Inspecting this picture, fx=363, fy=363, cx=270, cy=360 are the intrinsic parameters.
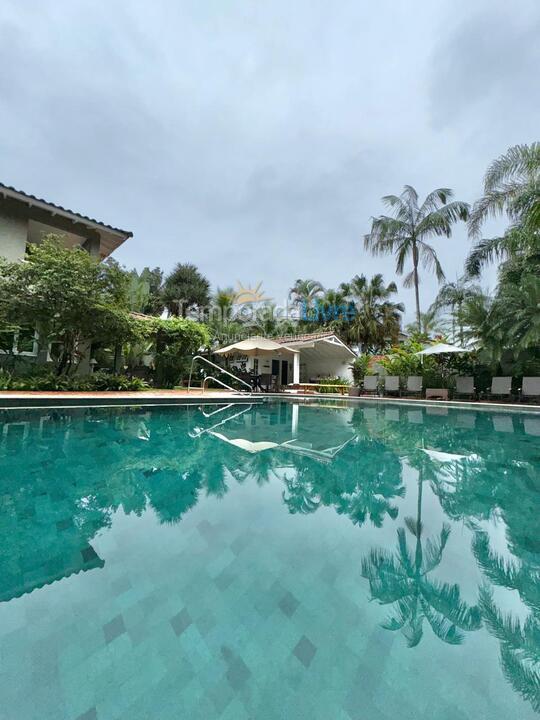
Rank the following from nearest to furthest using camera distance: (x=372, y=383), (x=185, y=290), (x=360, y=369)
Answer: (x=372, y=383), (x=360, y=369), (x=185, y=290)

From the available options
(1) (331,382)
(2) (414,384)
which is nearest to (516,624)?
(2) (414,384)

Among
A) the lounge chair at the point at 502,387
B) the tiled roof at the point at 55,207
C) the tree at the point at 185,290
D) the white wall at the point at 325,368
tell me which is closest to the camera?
the tiled roof at the point at 55,207

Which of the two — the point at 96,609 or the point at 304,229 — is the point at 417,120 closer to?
the point at 304,229

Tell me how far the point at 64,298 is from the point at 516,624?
13.1m

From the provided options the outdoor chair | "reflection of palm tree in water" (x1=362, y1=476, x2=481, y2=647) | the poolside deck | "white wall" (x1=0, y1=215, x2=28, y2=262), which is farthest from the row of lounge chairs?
"white wall" (x1=0, y1=215, x2=28, y2=262)

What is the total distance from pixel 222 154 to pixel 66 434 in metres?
15.6

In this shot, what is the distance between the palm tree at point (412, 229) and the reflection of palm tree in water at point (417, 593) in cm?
2068

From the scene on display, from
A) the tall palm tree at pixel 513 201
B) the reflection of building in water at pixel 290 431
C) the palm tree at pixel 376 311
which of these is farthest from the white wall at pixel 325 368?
the reflection of building in water at pixel 290 431

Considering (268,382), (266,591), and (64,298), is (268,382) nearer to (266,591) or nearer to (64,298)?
(64,298)

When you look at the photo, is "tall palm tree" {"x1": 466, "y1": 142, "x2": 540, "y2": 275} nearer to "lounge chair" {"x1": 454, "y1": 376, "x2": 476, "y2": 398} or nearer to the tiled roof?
"lounge chair" {"x1": 454, "y1": 376, "x2": 476, "y2": 398}

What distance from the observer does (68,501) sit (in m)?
3.89

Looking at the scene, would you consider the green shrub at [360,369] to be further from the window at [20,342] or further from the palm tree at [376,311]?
the window at [20,342]

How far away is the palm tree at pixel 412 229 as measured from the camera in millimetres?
21781

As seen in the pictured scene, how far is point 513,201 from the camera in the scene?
13.7 meters
